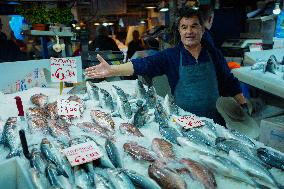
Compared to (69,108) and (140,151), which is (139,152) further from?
(69,108)

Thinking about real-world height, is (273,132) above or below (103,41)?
below

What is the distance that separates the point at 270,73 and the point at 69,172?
8.89 ft

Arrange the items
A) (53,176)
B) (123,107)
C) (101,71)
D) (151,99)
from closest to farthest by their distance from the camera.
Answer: (53,176)
(123,107)
(151,99)
(101,71)

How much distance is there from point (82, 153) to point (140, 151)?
1.34 ft

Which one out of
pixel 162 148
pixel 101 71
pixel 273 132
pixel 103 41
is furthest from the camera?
pixel 103 41

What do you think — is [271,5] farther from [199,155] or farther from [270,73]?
[199,155]

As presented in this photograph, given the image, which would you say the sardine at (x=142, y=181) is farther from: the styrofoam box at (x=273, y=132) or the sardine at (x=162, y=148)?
the styrofoam box at (x=273, y=132)

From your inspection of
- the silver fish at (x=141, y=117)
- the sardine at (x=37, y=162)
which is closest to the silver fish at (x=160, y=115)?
the silver fish at (x=141, y=117)

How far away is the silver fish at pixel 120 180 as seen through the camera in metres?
1.71

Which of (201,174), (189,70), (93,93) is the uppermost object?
(189,70)

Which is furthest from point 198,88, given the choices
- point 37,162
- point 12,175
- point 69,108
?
point 12,175

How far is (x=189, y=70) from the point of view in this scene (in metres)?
3.70

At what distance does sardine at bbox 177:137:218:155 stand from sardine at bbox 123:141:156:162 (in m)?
0.30

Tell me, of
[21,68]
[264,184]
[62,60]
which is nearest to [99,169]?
[264,184]
